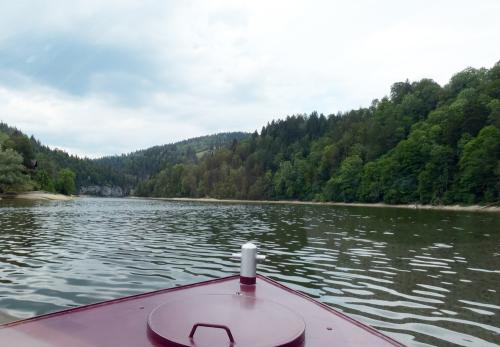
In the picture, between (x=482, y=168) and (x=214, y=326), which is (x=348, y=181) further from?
(x=214, y=326)

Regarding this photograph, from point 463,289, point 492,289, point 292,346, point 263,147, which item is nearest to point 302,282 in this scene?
point 463,289

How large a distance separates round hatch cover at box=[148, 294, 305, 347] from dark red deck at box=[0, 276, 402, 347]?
0.04 m

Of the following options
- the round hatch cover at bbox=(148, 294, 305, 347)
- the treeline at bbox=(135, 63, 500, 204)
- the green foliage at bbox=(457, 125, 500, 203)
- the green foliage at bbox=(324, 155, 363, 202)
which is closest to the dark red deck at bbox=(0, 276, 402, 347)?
the round hatch cover at bbox=(148, 294, 305, 347)

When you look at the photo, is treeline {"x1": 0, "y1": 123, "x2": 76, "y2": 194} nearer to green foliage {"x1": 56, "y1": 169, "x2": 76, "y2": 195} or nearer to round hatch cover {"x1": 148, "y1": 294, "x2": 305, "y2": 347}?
green foliage {"x1": 56, "y1": 169, "x2": 76, "y2": 195}

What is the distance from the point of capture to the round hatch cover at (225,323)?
4.73 meters

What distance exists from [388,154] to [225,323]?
117093mm

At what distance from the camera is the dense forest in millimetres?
85000

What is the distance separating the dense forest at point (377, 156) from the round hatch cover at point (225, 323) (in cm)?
8225

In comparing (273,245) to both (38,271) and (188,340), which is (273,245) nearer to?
(38,271)

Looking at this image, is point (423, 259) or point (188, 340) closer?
point (188, 340)

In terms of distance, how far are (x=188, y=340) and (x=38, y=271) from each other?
12.8 meters

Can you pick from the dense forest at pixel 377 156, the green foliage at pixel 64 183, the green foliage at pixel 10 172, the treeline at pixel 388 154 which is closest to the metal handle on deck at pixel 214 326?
the treeline at pixel 388 154

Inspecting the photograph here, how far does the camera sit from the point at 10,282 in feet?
42.5

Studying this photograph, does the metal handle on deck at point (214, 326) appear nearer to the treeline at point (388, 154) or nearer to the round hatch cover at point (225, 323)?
the round hatch cover at point (225, 323)
